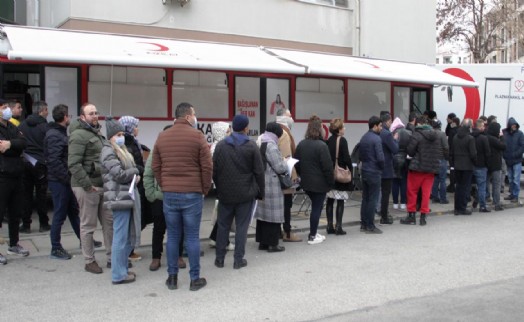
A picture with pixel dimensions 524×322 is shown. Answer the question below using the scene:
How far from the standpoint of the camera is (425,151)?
909 centimetres

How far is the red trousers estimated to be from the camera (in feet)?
30.1

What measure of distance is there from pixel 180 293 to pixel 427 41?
584 inches

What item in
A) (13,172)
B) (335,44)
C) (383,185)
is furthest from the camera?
(335,44)

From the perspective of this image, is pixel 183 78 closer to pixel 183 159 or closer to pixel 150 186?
pixel 150 186

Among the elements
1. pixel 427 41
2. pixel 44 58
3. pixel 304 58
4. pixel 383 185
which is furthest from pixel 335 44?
pixel 44 58

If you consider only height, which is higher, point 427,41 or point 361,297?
point 427,41

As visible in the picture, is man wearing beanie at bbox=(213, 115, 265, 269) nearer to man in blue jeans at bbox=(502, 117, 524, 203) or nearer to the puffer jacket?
the puffer jacket

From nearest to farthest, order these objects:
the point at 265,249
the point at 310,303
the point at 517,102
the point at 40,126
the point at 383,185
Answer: the point at 310,303 < the point at 265,249 < the point at 40,126 < the point at 383,185 < the point at 517,102

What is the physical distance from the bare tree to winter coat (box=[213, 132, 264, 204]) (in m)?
26.9

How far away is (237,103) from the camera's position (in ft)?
37.2

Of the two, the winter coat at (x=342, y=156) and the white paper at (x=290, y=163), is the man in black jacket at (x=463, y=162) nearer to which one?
the winter coat at (x=342, y=156)

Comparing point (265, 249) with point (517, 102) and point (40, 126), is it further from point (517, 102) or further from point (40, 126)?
point (517, 102)

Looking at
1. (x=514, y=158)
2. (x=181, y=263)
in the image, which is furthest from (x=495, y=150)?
(x=181, y=263)

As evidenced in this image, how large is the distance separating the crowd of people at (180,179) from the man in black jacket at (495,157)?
180 cm
